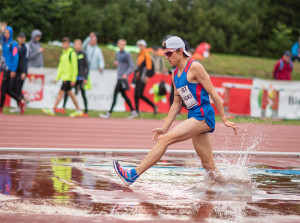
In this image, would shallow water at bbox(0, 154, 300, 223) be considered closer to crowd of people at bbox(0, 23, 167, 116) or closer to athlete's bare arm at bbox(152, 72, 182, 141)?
athlete's bare arm at bbox(152, 72, 182, 141)

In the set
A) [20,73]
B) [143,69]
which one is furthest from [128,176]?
[143,69]

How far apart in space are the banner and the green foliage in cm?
2048

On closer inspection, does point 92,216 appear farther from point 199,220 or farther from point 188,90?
point 188,90

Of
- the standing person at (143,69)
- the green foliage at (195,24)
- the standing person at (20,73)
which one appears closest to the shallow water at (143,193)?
the standing person at (20,73)

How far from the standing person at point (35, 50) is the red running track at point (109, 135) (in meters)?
4.09

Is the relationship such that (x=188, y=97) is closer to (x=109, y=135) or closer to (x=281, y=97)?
(x=109, y=135)

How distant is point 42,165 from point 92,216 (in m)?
4.03

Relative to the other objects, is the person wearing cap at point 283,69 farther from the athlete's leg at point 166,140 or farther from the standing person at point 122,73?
the athlete's leg at point 166,140

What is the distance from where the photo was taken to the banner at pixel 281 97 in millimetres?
22719

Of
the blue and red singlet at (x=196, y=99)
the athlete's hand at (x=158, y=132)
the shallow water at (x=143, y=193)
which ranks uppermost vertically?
the blue and red singlet at (x=196, y=99)

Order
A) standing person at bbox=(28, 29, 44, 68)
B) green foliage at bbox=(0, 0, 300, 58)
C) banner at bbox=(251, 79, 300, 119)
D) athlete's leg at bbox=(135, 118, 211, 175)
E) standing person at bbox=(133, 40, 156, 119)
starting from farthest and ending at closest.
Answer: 1. green foliage at bbox=(0, 0, 300, 58)
2. banner at bbox=(251, 79, 300, 119)
3. standing person at bbox=(28, 29, 44, 68)
4. standing person at bbox=(133, 40, 156, 119)
5. athlete's leg at bbox=(135, 118, 211, 175)

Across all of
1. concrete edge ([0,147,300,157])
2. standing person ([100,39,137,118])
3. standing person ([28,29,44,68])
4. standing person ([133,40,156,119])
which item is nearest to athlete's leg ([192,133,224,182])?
concrete edge ([0,147,300,157])

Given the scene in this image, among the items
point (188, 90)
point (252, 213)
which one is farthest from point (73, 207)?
point (188, 90)

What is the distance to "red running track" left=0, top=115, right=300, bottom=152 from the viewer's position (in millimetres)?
13328
